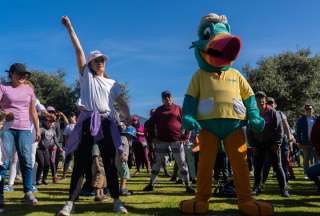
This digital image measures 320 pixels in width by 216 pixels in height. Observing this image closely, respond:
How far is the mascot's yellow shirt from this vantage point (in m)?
5.94

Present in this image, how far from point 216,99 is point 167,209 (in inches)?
70.2

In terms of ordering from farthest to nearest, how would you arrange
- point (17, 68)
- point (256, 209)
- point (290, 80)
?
1. point (290, 80)
2. point (17, 68)
3. point (256, 209)

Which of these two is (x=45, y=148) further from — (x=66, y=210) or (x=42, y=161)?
(x=66, y=210)

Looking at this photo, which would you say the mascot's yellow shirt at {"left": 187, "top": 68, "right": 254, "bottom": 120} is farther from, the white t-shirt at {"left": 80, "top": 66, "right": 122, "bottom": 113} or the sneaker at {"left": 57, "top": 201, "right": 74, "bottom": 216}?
the sneaker at {"left": 57, "top": 201, "right": 74, "bottom": 216}

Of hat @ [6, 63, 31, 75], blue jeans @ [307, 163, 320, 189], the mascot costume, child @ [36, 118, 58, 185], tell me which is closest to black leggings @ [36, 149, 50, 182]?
child @ [36, 118, 58, 185]

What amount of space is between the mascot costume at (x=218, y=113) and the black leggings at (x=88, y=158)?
40.2 inches

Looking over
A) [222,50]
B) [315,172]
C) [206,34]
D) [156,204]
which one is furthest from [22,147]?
[315,172]

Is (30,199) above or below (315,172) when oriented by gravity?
below

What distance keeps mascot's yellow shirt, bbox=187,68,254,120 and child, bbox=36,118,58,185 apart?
5.68 m

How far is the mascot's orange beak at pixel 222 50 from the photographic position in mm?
5805

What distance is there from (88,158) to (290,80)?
143 ft

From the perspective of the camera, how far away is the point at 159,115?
376 inches

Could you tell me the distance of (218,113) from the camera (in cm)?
591

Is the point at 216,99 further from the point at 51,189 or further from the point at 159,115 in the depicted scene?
the point at 51,189
